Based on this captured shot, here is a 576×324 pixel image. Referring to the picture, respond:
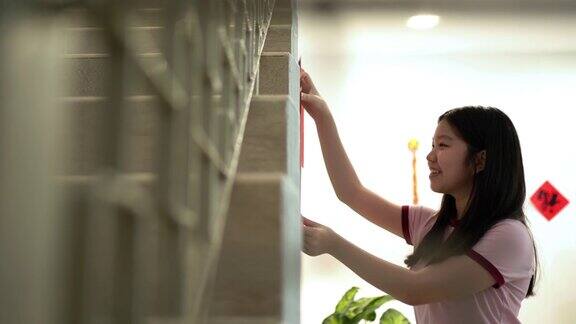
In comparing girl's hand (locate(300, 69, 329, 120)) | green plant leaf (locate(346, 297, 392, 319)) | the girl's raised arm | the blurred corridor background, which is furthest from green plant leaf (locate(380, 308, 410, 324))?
girl's hand (locate(300, 69, 329, 120))

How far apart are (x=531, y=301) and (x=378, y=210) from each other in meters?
2.18

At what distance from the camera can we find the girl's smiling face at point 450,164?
→ 1482mm

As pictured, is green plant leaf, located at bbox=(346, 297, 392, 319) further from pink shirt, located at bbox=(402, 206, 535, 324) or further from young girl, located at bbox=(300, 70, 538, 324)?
pink shirt, located at bbox=(402, 206, 535, 324)

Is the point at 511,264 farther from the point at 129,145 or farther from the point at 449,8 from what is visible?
the point at 449,8

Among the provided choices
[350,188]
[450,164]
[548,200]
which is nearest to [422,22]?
[548,200]

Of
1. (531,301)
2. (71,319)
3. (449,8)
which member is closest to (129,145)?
(71,319)

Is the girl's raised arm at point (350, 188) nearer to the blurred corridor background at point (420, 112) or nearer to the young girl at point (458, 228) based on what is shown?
the young girl at point (458, 228)

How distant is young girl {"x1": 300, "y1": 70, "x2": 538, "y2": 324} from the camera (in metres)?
1.28

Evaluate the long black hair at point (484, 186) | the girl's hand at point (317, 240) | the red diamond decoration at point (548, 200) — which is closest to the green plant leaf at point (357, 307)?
the long black hair at point (484, 186)

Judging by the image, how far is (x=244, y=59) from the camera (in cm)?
69

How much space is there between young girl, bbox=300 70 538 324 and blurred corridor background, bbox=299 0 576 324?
189 centimetres

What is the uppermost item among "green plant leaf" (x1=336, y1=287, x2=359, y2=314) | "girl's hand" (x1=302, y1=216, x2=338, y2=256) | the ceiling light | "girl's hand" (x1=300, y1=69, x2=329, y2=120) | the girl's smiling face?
the ceiling light

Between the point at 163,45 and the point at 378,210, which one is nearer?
the point at 163,45

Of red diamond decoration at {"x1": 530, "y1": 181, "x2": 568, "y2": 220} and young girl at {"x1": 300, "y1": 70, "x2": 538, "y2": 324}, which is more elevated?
young girl at {"x1": 300, "y1": 70, "x2": 538, "y2": 324}
